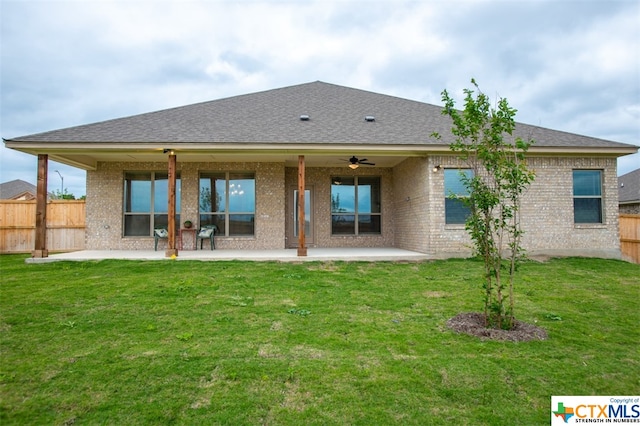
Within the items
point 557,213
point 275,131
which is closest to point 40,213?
point 275,131

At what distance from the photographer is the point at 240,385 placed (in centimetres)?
275

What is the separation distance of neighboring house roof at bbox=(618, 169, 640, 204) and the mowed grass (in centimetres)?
1620

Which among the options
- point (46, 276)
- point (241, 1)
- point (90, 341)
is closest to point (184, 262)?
point (46, 276)

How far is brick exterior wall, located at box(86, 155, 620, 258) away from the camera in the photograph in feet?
31.2

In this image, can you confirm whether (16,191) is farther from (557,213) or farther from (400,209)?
(557,213)

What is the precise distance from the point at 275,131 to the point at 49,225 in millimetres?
8245

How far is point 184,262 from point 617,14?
13.7m

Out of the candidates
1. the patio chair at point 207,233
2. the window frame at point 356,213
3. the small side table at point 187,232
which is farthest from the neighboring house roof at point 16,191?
the window frame at point 356,213

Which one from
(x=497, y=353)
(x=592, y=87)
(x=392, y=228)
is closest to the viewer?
(x=497, y=353)

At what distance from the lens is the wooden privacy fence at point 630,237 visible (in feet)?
34.9

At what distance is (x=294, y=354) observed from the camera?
11.0 feet

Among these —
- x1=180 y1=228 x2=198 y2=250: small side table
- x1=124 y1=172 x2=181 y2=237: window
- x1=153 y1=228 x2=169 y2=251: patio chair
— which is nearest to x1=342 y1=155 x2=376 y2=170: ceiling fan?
x1=180 y1=228 x2=198 y2=250: small side table

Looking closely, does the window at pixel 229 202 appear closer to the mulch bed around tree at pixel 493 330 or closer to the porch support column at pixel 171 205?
the porch support column at pixel 171 205

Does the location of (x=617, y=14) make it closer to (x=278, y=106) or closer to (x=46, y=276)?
(x=278, y=106)
